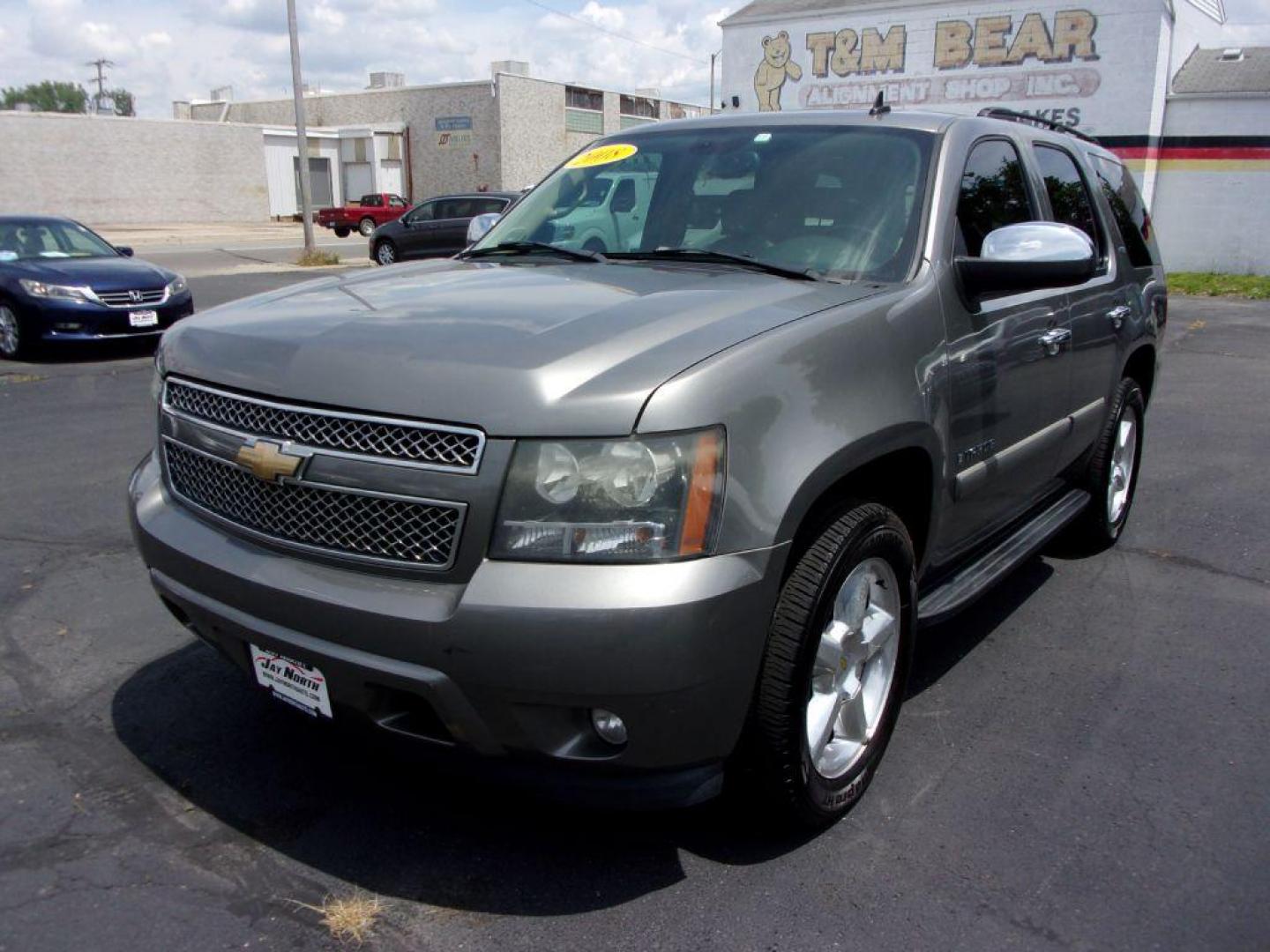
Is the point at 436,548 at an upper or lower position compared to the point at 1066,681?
upper

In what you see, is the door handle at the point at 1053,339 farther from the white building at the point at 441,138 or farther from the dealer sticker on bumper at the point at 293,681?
the white building at the point at 441,138

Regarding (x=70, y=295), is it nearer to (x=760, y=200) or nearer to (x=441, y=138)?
(x=760, y=200)

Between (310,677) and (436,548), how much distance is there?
0.50 metres

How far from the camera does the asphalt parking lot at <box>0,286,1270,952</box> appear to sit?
2586 mm

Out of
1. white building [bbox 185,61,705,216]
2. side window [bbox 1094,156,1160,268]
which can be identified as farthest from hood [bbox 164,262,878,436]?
white building [bbox 185,61,705,216]

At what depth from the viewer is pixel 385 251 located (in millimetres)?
25453

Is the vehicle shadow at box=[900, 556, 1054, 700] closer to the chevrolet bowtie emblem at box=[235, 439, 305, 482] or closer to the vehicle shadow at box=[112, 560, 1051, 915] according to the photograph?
the vehicle shadow at box=[112, 560, 1051, 915]

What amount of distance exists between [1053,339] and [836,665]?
1.82 m

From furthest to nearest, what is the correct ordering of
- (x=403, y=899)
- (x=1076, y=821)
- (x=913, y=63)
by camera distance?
(x=913, y=63), (x=1076, y=821), (x=403, y=899)

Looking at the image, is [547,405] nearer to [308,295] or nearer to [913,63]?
[308,295]

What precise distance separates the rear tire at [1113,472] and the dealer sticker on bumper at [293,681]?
3639 mm

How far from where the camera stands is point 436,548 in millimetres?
2408

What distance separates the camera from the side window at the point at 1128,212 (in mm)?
5145

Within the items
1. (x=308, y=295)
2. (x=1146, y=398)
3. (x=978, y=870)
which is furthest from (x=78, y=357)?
(x=978, y=870)
